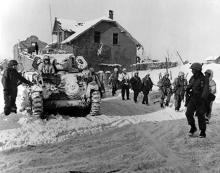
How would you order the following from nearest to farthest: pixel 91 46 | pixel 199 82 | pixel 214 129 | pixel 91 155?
pixel 91 155, pixel 199 82, pixel 214 129, pixel 91 46

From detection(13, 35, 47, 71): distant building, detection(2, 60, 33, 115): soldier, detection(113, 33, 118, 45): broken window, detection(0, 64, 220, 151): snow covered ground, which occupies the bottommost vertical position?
detection(0, 64, 220, 151): snow covered ground

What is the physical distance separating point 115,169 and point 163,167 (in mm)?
777

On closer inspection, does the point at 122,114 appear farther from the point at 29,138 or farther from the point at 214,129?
the point at 29,138

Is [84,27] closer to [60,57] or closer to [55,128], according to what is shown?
[60,57]

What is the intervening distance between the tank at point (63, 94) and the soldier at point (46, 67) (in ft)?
0.40

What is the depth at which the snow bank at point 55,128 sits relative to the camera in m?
8.45

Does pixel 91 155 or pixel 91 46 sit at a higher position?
pixel 91 46

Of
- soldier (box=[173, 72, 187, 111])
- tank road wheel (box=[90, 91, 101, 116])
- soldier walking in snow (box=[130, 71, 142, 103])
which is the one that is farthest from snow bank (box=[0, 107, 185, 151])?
soldier walking in snow (box=[130, 71, 142, 103])

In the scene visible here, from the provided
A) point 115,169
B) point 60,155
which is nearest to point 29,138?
point 60,155

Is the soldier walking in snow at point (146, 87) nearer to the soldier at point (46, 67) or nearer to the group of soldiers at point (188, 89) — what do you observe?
the group of soldiers at point (188, 89)

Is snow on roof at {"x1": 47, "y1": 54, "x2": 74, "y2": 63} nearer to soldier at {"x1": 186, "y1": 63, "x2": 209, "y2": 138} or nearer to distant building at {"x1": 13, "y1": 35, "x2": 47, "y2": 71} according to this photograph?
distant building at {"x1": 13, "y1": 35, "x2": 47, "y2": 71}

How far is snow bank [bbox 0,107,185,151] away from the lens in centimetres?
845

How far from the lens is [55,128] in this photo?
9.58 metres

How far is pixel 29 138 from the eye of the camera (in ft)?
28.2
